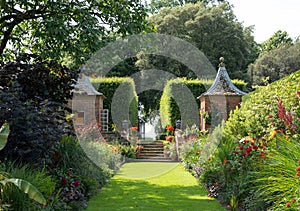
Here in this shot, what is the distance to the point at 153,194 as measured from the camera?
8883mm

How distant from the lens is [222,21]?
3262 centimetres

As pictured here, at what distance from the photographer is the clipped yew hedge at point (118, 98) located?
2220 centimetres

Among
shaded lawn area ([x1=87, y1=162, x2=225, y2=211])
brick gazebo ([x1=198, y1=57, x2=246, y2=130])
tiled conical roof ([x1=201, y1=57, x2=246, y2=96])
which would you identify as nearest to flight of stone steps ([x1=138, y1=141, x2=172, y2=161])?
brick gazebo ([x1=198, y1=57, x2=246, y2=130])

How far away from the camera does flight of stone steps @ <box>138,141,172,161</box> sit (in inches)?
712

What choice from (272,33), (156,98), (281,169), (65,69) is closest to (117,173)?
(65,69)

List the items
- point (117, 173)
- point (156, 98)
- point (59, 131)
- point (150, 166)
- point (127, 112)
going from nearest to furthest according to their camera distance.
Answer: point (59, 131), point (117, 173), point (150, 166), point (127, 112), point (156, 98)

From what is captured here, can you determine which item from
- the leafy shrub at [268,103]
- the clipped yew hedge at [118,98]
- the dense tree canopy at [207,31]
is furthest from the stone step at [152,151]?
the dense tree canopy at [207,31]

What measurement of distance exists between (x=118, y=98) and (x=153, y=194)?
45.4 feet

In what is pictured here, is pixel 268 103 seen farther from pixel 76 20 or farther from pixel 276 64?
pixel 276 64

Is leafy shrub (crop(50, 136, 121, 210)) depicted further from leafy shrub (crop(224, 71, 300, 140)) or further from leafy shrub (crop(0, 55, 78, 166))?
leafy shrub (crop(224, 71, 300, 140))

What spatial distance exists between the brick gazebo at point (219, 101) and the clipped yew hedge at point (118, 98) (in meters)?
4.77

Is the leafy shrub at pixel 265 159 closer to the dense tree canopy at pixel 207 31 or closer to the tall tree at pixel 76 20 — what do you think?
the tall tree at pixel 76 20

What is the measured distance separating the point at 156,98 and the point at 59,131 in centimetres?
2390

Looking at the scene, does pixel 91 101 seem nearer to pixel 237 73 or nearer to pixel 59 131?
pixel 59 131
